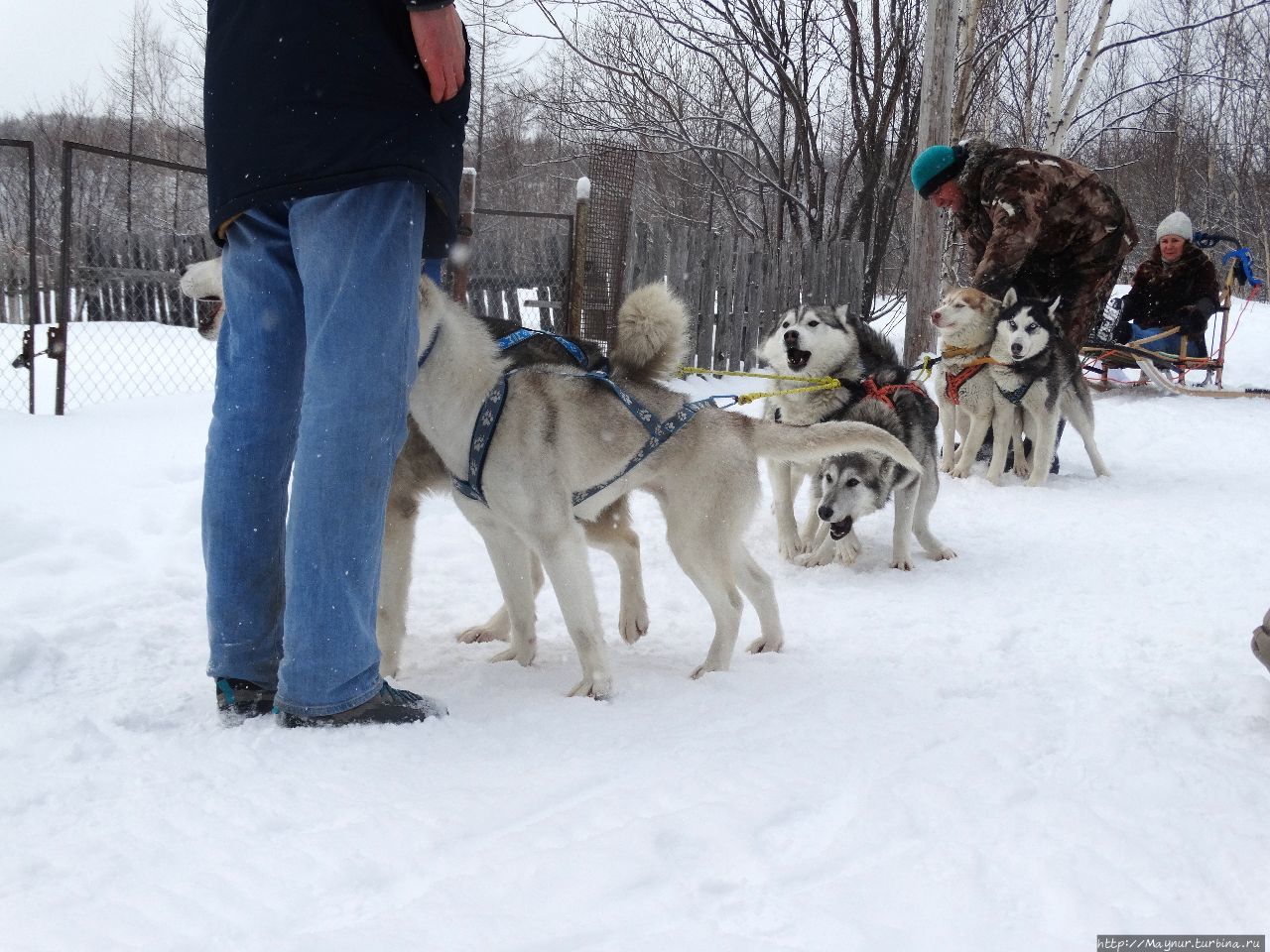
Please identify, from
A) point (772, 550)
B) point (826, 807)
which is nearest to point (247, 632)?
point (826, 807)

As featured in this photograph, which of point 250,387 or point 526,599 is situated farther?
point 526,599

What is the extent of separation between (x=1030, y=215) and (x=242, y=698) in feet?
19.6

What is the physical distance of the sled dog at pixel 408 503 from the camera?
8.30 feet

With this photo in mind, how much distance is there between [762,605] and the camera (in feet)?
9.73

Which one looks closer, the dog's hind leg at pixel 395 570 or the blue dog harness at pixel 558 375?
the blue dog harness at pixel 558 375

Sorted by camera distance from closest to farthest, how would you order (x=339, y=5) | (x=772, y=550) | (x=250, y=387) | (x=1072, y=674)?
(x=339, y=5), (x=250, y=387), (x=1072, y=674), (x=772, y=550)

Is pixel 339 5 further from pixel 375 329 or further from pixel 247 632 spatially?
pixel 247 632

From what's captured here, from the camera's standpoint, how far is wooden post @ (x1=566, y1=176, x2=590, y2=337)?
7.68m

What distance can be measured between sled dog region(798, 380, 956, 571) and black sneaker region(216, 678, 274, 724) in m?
2.73

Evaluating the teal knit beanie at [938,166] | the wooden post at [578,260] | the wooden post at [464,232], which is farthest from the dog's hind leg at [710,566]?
the wooden post at [578,260]

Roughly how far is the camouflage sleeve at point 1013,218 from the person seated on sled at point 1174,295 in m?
5.55

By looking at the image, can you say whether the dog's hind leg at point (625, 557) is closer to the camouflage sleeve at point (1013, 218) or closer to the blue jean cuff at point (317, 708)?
the blue jean cuff at point (317, 708)

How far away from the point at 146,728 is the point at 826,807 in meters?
1.36

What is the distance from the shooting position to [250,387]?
2.02 m
